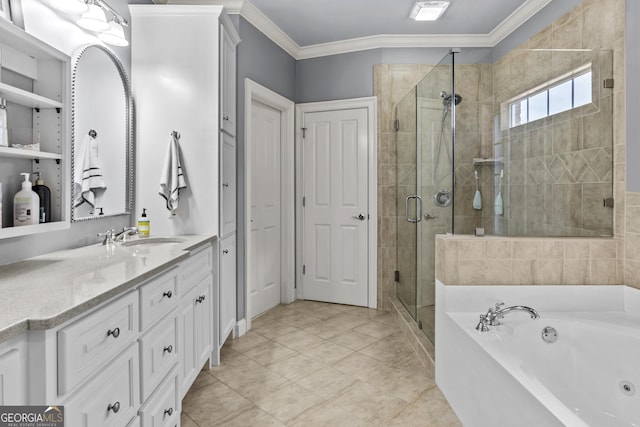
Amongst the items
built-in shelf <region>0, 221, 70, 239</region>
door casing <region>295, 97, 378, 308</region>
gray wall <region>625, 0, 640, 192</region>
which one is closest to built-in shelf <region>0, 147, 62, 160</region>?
built-in shelf <region>0, 221, 70, 239</region>

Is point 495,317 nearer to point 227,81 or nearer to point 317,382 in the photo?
point 317,382

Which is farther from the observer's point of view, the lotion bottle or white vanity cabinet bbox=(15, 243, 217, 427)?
the lotion bottle

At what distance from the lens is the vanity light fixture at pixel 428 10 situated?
3.06m

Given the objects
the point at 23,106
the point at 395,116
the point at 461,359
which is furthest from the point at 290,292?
the point at 23,106

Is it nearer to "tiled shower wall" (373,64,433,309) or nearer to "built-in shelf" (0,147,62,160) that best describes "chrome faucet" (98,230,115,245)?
"built-in shelf" (0,147,62,160)

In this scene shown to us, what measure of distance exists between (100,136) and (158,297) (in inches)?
45.2

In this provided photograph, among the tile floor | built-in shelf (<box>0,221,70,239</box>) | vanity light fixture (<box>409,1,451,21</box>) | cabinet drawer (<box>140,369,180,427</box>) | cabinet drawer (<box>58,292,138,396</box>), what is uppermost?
vanity light fixture (<box>409,1,451,21</box>)

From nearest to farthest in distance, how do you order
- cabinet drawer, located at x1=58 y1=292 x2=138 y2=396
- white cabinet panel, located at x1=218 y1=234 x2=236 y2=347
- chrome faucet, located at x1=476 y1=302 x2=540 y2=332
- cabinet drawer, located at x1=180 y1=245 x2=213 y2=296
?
cabinet drawer, located at x1=58 y1=292 x2=138 y2=396, chrome faucet, located at x1=476 y1=302 x2=540 y2=332, cabinet drawer, located at x1=180 y1=245 x2=213 y2=296, white cabinet panel, located at x1=218 y1=234 x2=236 y2=347

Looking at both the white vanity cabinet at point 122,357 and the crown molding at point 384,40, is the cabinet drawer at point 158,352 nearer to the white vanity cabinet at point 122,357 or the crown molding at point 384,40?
the white vanity cabinet at point 122,357

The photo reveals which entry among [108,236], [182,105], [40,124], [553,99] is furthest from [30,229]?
[553,99]

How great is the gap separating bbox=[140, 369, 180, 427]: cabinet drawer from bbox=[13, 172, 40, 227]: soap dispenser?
82 centimetres

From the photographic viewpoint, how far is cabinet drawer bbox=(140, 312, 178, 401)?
141cm

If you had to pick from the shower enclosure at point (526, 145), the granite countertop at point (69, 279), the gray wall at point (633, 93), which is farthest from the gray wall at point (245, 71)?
the gray wall at point (633, 93)

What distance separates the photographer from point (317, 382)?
233 centimetres
